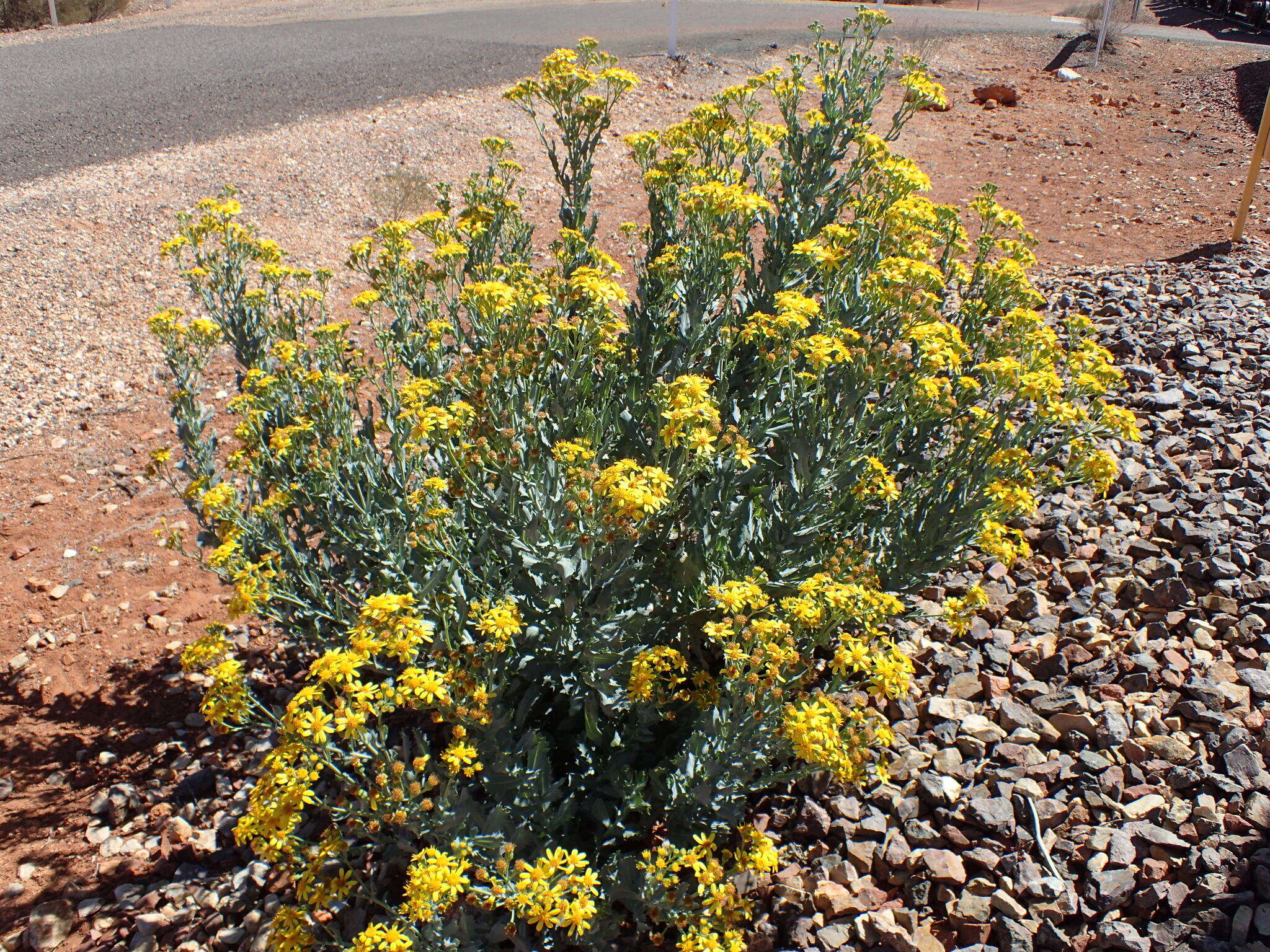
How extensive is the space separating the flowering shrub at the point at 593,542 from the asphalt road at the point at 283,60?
25.8 feet

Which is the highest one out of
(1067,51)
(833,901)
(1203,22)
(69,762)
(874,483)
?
(1203,22)

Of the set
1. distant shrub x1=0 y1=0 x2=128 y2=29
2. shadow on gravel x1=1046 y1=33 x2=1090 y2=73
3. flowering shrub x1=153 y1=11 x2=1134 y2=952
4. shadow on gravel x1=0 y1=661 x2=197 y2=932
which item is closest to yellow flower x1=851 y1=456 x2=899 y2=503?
flowering shrub x1=153 y1=11 x2=1134 y2=952

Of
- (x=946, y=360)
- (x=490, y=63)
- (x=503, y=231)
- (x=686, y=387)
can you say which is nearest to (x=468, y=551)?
(x=686, y=387)

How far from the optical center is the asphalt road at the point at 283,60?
33.0 ft

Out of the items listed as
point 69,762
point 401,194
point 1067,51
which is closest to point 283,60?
point 401,194

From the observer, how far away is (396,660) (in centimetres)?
322

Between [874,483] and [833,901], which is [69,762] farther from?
[874,483]

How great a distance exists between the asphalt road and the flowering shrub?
7877mm

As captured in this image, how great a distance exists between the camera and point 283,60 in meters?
13.4

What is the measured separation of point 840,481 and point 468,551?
123cm

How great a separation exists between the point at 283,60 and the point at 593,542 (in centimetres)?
1378

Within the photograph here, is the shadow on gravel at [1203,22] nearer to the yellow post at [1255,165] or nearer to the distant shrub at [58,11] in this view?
the yellow post at [1255,165]

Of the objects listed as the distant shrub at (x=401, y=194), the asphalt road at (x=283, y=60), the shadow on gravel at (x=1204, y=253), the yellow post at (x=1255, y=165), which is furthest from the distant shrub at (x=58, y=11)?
the yellow post at (x=1255, y=165)

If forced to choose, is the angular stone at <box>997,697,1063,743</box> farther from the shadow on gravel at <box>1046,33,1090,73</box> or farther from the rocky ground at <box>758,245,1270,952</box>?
the shadow on gravel at <box>1046,33,1090,73</box>
